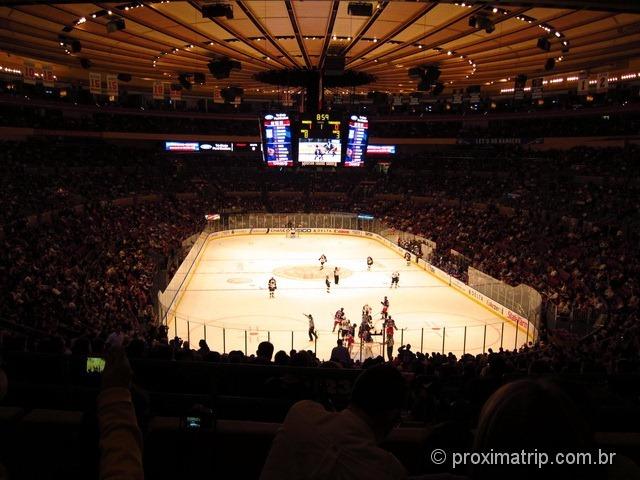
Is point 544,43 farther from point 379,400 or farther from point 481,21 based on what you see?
point 379,400

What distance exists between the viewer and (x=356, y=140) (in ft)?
75.2

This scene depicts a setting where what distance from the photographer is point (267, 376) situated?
4.83 meters

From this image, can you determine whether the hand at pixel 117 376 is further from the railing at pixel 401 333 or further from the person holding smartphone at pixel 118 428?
the railing at pixel 401 333

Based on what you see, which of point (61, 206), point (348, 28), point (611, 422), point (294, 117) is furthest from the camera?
point (61, 206)

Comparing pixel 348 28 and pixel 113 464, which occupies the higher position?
pixel 348 28

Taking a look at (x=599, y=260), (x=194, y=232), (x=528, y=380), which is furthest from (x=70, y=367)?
(x=194, y=232)

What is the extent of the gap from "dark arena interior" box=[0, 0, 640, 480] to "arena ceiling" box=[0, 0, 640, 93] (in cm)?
14

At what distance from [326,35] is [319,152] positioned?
7.07 metres

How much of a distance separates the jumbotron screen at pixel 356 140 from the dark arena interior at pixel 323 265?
101 millimetres

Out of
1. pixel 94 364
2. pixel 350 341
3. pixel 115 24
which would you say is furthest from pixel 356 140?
pixel 94 364

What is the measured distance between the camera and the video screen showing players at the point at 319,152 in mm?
22344

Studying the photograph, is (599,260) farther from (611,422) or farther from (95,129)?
(95,129)

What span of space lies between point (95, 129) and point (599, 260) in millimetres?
40512

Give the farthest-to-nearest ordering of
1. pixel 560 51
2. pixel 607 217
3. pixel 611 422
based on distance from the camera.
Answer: pixel 607 217 < pixel 560 51 < pixel 611 422
